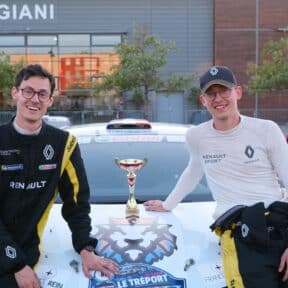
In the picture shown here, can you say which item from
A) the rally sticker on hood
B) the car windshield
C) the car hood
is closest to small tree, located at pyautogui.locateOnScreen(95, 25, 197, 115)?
the car windshield

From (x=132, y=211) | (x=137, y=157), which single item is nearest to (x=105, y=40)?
(x=137, y=157)

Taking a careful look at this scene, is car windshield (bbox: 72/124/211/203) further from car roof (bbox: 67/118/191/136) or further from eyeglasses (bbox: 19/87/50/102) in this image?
eyeglasses (bbox: 19/87/50/102)

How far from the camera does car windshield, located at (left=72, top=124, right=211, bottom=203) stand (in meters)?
3.66

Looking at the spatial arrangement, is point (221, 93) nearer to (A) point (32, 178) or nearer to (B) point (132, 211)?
(B) point (132, 211)

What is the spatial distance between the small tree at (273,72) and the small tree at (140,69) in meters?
3.58

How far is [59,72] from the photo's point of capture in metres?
33.9

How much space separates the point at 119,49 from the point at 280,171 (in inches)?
1110

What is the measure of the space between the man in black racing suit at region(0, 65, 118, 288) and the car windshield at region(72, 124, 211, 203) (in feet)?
2.25

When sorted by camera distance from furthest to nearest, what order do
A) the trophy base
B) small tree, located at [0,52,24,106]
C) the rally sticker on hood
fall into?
1. small tree, located at [0,52,24,106]
2. the trophy base
3. the rally sticker on hood

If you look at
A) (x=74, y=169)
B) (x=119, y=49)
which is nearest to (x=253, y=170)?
(x=74, y=169)

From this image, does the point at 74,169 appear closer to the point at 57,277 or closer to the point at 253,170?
the point at 57,277

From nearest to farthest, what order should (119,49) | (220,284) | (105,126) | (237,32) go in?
(220,284)
(105,126)
(119,49)
(237,32)

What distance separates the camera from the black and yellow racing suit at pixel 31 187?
2770 mm

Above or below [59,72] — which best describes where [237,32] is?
above
